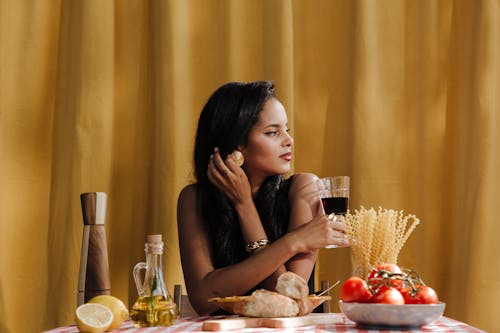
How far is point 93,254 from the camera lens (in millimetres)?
1763

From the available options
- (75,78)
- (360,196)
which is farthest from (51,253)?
(360,196)

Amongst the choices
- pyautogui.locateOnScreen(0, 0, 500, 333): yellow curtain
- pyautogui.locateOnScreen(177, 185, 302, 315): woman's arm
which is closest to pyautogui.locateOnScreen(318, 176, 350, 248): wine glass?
pyautogui.locateOnScreen(177, 185, 302, 315): woman's arm

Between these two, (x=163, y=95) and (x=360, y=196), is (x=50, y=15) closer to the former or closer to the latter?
(x=163, y=95)

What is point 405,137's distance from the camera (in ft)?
9.94

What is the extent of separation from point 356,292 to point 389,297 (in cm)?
7

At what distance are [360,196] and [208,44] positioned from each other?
952 millimetres

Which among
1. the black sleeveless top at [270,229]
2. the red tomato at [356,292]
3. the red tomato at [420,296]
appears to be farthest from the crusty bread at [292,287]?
the black sleeveless top at [270,229]

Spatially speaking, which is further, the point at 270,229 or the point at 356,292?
the point at 270,229

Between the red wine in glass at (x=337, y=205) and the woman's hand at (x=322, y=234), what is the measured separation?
19 millimetres

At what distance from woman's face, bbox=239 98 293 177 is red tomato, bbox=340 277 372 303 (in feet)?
3.12

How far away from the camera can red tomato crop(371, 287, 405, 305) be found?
4.44 feet

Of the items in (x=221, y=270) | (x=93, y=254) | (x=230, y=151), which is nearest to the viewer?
(x=93, y=254)

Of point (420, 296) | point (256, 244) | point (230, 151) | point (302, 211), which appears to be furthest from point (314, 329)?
point (230, 151)

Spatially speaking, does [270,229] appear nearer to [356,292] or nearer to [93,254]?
[93,254]
